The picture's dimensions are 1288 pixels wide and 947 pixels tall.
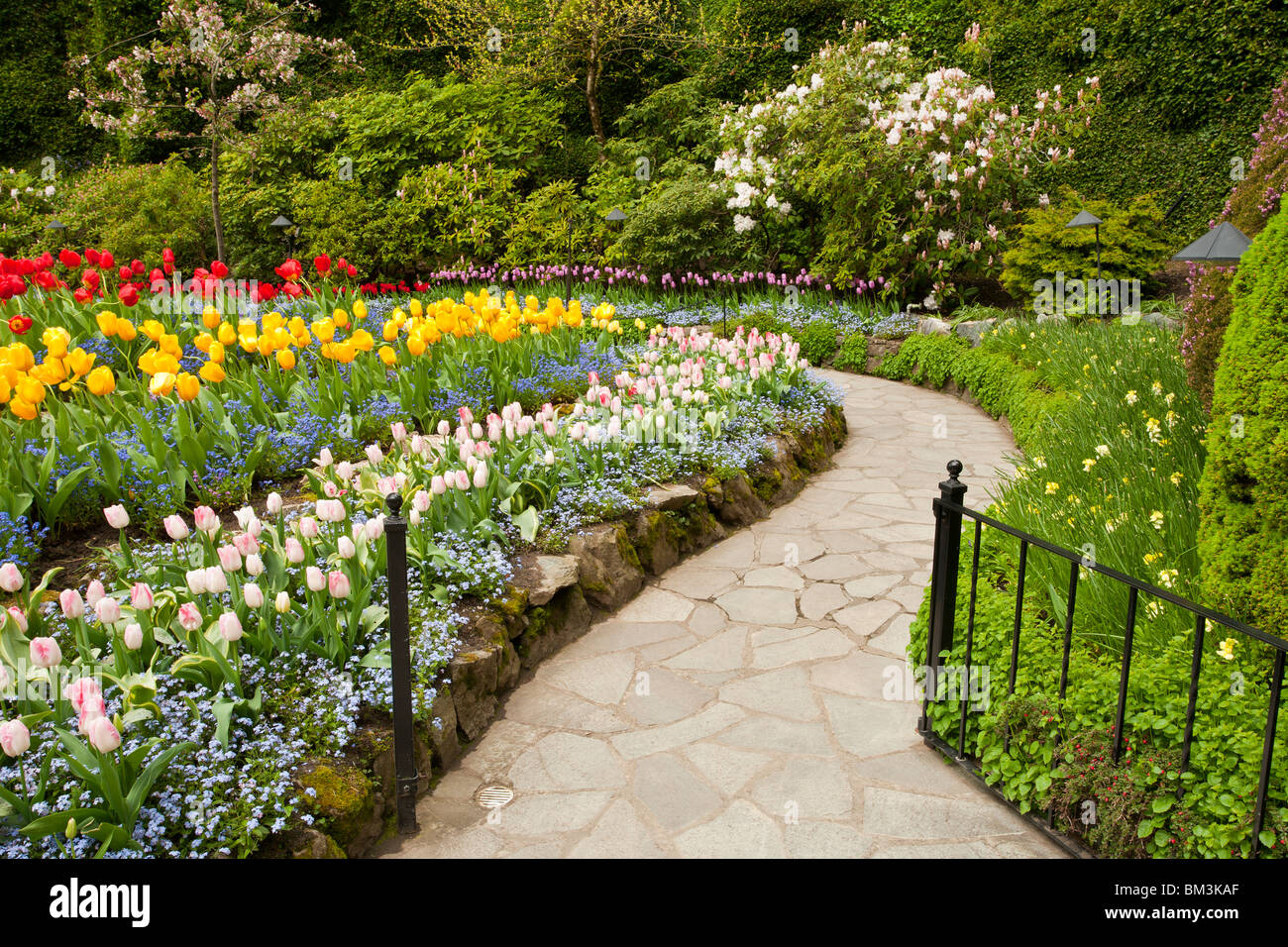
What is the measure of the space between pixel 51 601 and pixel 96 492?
3.27 ft

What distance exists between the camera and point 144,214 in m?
14.6

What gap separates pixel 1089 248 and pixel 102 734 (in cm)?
1062

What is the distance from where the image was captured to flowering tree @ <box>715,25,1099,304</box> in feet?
36.4

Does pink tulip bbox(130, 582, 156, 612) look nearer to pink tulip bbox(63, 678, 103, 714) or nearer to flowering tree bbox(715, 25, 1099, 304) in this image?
pink tulip bbox(63, 678, 103, 714)

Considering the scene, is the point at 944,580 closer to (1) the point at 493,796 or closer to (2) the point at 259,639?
(1) the point at 493,796

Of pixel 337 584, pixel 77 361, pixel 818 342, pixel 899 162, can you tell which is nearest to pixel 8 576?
pixel 337 584

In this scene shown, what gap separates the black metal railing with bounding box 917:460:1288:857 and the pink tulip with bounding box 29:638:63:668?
273 centimetres

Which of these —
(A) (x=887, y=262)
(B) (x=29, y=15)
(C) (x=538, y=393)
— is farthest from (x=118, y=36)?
(C) (x=538, y=393)

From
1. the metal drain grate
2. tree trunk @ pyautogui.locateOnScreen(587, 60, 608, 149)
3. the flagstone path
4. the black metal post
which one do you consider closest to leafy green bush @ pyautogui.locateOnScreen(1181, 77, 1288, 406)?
the flagstone path

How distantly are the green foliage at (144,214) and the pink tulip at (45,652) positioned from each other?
13.8m

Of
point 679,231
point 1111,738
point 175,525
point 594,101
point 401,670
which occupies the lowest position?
point 1111,738

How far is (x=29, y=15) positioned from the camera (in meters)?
19.8

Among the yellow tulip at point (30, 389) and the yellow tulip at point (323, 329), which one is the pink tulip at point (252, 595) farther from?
the yellow tulip at point (323, 329)
